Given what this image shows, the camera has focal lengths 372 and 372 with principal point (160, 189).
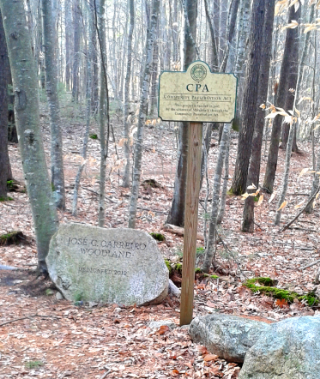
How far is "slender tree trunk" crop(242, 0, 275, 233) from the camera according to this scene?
29.9 feet

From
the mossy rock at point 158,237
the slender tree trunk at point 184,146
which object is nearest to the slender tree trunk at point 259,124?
the slender tree trunk at point 184,146

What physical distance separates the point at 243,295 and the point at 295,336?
2.99 meters

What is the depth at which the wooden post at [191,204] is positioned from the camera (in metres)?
3.72

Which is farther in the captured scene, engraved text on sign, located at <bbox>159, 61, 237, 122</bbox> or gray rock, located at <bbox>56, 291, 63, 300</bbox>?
gray rock, located at <bbox>56, 291, 63, 300</bbox>

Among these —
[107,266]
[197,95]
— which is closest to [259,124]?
[107,266]

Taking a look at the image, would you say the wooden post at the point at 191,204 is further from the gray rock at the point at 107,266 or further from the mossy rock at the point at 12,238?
the mossy rock at the point at 12,238

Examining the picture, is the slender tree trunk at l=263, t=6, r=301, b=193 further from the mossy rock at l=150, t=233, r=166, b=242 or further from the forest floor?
the mossy rock at l=150, t=233, r=166, b=242

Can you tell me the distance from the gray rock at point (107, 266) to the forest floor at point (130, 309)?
171 millimetres

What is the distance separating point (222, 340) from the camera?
10.3 ft

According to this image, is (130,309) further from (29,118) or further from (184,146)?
(184,146)

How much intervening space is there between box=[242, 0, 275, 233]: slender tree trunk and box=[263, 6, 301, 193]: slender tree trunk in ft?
6.40

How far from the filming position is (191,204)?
3.75 m

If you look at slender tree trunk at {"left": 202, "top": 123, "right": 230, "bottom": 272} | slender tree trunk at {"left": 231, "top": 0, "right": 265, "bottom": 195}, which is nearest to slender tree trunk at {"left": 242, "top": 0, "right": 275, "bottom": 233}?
slender tree trunk at {"left": 231, "top": 0, "right": 265, "bottom": 195}

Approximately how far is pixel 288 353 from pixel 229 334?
839mm
